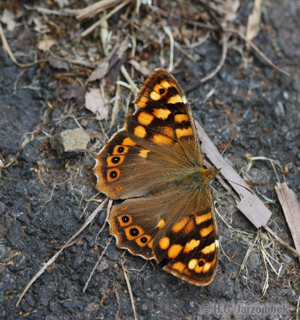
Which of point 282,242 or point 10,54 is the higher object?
point 10,54

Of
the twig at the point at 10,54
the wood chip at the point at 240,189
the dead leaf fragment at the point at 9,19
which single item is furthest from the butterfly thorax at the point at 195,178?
the dead leaf fragment at the point at 9,19

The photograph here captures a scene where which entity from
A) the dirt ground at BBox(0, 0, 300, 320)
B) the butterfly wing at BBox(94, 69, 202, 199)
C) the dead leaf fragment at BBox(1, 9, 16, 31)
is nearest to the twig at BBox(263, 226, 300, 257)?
the dirt ground at BBox(0, 0, 300, 320)

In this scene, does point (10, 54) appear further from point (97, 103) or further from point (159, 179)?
point (159, 179)

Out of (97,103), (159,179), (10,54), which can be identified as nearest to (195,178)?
(159,179)

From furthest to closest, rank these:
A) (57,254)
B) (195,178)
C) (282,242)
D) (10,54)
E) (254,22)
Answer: (254,22)
(10,54)
(282,242)
(195,178)
(57,254)

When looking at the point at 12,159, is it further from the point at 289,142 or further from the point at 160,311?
the point at 289,142

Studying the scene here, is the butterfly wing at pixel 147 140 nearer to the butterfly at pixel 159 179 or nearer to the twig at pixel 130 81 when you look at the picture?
the butterfly at pixel 159 179

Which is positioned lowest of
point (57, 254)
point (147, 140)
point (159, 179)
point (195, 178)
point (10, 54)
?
point (57, 254)
